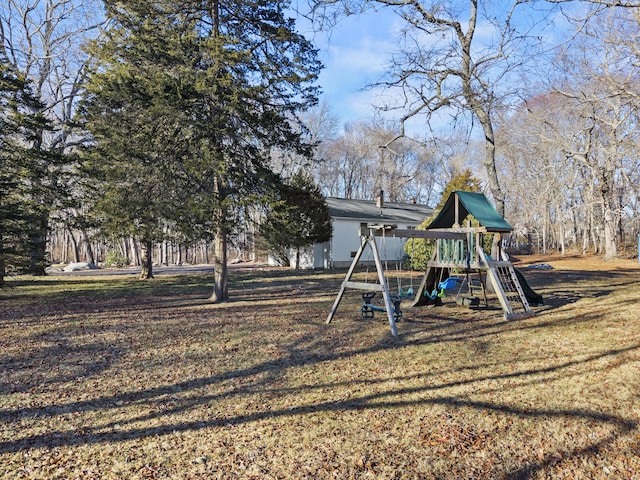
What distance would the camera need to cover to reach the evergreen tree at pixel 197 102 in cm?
1009

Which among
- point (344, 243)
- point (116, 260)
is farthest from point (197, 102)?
point (116, 260)

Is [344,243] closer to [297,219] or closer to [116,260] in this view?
[297,219]

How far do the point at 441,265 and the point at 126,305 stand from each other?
7.99 metres

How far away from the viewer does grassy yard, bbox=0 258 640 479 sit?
321cm

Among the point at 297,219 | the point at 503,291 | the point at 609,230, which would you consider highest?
the point at 297,219

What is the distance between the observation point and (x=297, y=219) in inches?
593

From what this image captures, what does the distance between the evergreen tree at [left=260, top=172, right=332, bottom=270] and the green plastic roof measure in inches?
149

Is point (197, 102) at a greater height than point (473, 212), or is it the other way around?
point (197, 102)

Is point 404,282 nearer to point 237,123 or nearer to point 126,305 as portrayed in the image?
point 237,123

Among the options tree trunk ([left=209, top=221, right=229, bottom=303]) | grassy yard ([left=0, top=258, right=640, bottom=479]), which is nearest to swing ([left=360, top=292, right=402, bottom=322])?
grassy yard ([left=0, top=258, right=640, bottom=479])

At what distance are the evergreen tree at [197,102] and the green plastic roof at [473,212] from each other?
4.56 meters

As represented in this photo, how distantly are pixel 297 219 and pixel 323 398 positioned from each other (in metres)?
11.0

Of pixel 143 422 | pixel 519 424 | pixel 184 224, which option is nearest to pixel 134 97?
pixel 184 224

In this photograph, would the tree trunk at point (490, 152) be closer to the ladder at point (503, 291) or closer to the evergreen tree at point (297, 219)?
the ladder at point (503, 291)
